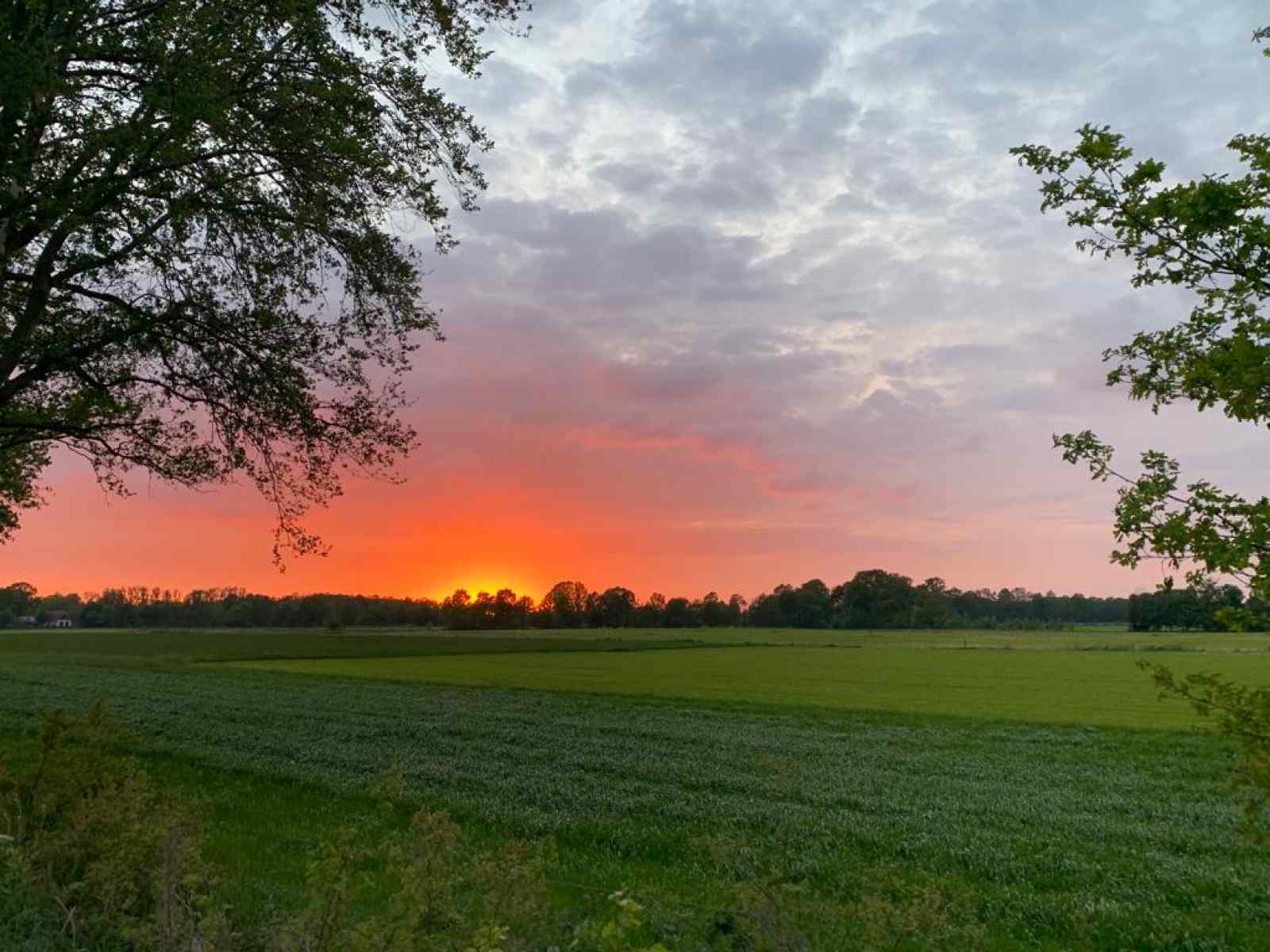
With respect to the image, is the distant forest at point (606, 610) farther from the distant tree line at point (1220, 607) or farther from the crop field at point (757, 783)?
the distant tree line at point (1220, 607)

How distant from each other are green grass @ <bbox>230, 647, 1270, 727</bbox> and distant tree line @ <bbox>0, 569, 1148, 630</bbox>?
7928 cm

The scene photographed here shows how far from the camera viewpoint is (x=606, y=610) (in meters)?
182

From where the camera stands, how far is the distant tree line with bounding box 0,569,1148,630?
149m

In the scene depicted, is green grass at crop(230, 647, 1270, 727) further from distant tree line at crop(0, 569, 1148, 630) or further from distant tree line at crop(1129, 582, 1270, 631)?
distant tree line at crop(0, 569, 1148, 630)

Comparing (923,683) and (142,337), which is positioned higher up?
(142,337)

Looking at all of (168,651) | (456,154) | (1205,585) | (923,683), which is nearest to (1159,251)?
(1205,585)

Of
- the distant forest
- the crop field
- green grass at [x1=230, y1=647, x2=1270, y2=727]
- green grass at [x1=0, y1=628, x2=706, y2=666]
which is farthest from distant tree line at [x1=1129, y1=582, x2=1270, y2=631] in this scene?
the distant forest

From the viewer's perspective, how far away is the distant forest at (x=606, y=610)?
488ft

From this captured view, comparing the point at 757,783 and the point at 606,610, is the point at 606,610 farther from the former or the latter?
the point at 757,783

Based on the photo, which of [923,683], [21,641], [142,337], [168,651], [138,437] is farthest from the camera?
[21,641]

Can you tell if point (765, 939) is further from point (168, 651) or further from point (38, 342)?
point (168, 651)

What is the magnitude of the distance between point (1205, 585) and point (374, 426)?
12.6 meters

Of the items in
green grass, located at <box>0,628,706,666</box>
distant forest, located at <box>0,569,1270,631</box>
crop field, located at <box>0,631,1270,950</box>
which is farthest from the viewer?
distant forest, located at <box>0,569,1270,631</box>

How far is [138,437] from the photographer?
14406 millimetres
